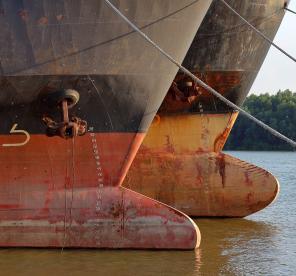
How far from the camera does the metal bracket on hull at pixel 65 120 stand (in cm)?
827

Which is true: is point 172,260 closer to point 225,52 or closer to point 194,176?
point 194,176

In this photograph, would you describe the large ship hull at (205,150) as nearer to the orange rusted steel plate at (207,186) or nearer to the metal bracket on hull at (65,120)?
the orange rusted steel plate at (207,186)

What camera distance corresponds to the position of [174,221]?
334 inches

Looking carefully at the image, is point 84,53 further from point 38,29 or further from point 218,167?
point 218,167

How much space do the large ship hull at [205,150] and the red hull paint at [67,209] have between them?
10.3ft

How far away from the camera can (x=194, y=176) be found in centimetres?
1201

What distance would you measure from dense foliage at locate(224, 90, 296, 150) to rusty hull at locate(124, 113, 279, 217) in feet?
164

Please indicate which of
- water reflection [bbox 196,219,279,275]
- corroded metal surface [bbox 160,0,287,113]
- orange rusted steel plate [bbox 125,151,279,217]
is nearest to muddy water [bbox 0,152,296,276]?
water reflection [bbox 196,219,279,275]

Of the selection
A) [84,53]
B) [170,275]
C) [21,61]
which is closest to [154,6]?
[84,53]

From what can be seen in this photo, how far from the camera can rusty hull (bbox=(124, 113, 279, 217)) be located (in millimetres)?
11812

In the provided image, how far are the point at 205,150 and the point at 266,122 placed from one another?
5311 cm

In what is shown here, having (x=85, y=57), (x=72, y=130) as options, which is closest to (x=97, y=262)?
(x=72, y=130)

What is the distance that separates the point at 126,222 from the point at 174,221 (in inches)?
23.9

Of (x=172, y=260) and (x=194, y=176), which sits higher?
(x=194, y=176)
